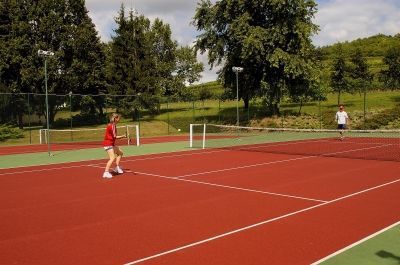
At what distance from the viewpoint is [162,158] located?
1695 centimetres

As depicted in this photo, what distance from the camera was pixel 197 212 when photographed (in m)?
7.80

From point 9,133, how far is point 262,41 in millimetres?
19898

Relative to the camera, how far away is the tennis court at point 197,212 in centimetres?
563

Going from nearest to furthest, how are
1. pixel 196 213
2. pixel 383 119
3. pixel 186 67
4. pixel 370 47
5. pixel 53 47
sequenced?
pixel 196 213, pixel 383 119, pixel 53 47, pixel 186 67, pixel 370 47

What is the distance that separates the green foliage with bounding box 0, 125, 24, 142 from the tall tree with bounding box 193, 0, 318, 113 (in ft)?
58.7

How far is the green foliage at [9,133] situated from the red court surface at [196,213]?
52.5 feet

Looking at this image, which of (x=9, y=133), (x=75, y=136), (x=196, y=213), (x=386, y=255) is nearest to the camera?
(x=386, y=255)

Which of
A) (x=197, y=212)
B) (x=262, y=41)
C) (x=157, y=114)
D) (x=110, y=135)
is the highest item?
(x=262, y=41)

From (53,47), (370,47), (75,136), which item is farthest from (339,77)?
(370,47)

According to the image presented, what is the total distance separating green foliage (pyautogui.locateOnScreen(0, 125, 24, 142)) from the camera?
2820 centimetres

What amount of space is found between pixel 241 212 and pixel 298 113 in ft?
108

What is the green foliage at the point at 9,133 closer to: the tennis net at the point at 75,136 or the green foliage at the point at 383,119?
the tennis net at the point at 75,136

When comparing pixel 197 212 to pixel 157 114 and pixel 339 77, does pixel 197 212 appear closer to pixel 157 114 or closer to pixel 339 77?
pixel 157 114

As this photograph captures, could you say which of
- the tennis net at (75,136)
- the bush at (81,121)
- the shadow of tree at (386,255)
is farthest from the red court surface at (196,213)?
the bush at (81,121)
